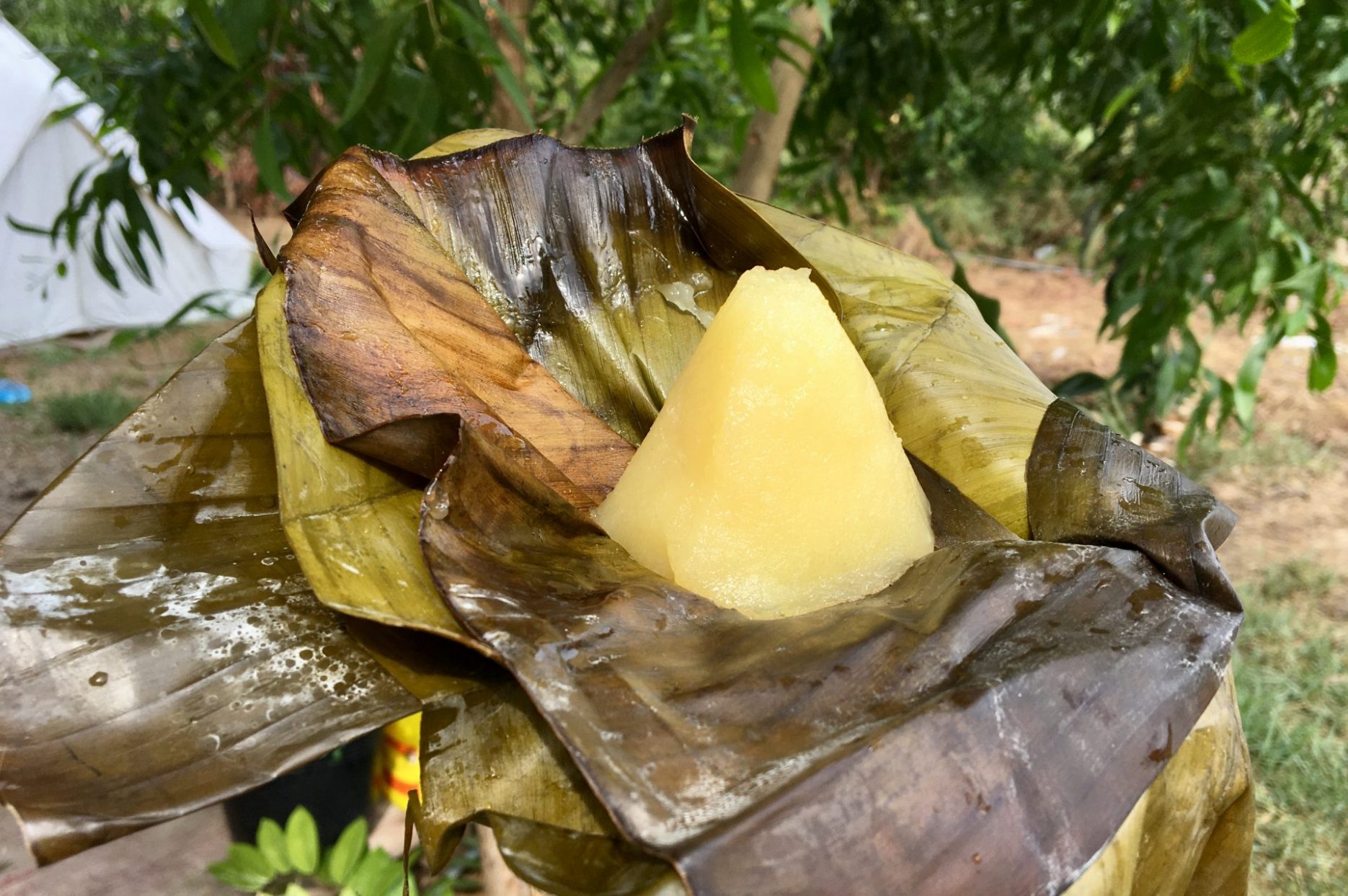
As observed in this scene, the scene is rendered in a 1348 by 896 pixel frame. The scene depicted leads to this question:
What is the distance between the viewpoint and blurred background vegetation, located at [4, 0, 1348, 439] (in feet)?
3.60

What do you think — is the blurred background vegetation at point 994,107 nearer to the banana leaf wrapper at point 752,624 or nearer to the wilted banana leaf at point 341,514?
the banana leaf wrapper at point 752,624

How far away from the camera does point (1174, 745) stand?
0.37 m

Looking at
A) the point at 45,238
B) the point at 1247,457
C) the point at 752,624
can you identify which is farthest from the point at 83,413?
the point at 1247,457

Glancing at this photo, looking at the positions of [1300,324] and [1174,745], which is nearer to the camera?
[1174,745]

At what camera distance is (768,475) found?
21.0 inches

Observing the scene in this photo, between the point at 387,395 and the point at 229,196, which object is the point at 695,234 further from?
the point at 229,196

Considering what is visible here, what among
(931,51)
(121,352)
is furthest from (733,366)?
(121,352)

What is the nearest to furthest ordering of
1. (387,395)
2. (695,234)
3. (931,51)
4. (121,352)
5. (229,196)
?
(387,395), (695,234), (931,51), (121,352), (229,196)

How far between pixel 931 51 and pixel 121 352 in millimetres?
4821

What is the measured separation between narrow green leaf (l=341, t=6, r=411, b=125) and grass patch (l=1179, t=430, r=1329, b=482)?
307 centimetres

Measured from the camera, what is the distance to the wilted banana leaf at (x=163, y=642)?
0.36 m

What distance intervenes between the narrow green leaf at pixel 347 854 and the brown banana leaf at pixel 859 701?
0.99 metres

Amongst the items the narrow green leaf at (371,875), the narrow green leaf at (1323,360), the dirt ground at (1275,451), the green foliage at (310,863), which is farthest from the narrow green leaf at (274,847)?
the dirt ground at (1275,451)

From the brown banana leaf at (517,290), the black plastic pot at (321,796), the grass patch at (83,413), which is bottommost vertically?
the black plastic pot at (321,796)
